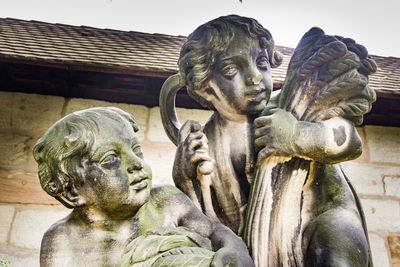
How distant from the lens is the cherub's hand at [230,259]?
1.43m

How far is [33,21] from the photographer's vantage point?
20.1 feet

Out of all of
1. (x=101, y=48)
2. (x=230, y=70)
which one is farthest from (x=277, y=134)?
(x=101, y=48)

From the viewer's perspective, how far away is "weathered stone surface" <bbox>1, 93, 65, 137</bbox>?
4902mm

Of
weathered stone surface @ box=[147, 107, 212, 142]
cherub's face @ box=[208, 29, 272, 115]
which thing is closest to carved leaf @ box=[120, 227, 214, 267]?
cherub's face @ box=[208, 29, 272, 115]

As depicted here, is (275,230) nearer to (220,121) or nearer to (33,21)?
(220,121)

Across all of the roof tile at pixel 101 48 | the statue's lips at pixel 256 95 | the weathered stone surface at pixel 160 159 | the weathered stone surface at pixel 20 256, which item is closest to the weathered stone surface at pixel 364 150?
the roof tile at pixel 101 48

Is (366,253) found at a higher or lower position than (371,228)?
higher

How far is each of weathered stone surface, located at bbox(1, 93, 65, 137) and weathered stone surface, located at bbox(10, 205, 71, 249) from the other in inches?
29.9

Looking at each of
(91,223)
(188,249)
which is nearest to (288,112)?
(188,249)

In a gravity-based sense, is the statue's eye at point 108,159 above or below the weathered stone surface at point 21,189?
above

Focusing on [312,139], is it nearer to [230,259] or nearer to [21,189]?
[230,259]

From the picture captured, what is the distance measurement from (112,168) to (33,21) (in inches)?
198

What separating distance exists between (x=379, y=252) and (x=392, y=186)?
2.33ft

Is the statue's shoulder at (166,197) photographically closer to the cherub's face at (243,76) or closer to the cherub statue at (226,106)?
the cherub statue at (226,106)
